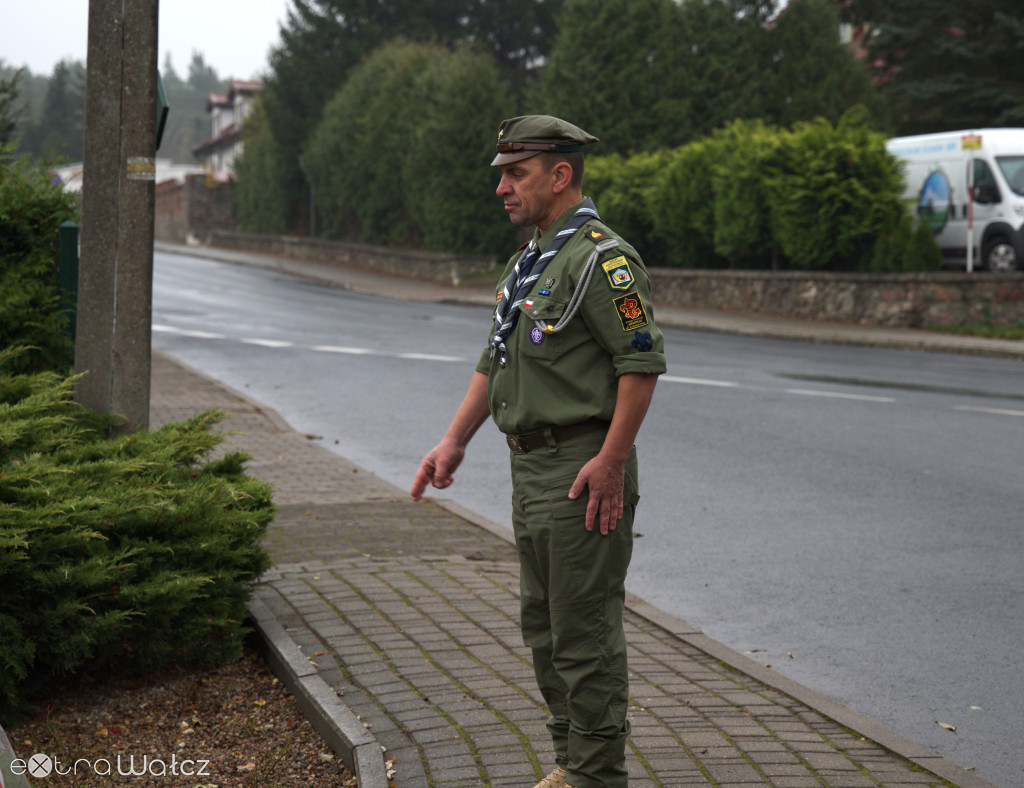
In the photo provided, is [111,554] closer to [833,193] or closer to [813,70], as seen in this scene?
[833,193]

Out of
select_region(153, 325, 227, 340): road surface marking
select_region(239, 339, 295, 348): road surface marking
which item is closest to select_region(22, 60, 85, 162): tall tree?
select_region(153, 325, 227, 340): road surface marking

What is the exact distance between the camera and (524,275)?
338 cm

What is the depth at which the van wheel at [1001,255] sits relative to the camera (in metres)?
22.4

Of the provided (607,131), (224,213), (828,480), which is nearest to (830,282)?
(607,131)

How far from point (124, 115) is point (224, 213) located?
61.7 m

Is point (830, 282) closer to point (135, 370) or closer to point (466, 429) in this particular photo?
point (135, 370)

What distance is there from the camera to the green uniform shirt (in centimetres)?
316

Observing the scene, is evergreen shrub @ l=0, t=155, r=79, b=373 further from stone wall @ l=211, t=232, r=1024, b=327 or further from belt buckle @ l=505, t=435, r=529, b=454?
stone wall @ l=211, t=232, r=1024, b=327

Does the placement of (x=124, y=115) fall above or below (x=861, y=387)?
above

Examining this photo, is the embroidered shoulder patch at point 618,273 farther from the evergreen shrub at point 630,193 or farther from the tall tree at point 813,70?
the tall tree at point 813,70

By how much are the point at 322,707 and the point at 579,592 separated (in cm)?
138

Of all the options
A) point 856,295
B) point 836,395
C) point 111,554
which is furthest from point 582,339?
point 856,295

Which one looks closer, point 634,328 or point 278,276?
point 634,328

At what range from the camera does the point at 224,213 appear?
214 feet
